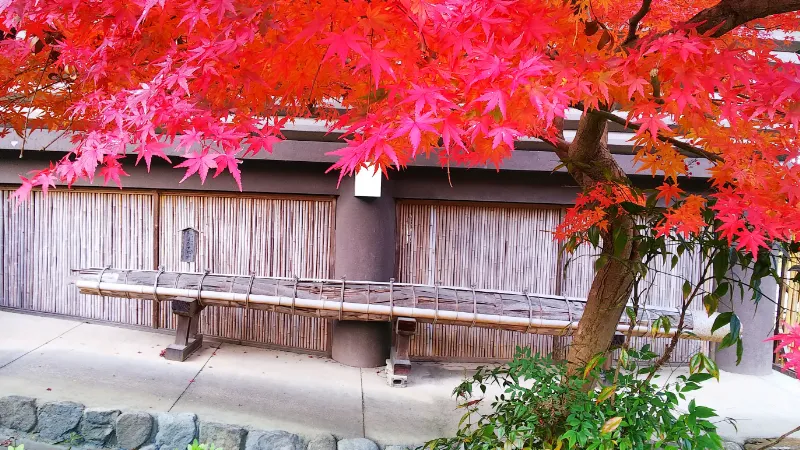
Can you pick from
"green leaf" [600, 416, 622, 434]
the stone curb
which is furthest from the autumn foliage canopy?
the stone curb

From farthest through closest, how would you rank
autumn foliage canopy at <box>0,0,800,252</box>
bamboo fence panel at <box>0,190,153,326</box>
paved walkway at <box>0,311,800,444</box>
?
bamboo fence panel at <box>0,190,153,326</box>
paved walkway at <box>0,311,800,444</box>
autumn foliage canopy at <box>0,0,800,252</box>

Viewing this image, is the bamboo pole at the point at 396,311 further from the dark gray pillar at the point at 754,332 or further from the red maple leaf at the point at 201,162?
the red maple leaf at the point at 201,162

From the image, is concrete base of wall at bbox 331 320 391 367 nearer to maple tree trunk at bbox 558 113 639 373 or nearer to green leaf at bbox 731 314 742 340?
maple tree trunk at bbox 558 113 639 373

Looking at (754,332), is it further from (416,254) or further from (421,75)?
(421,75)

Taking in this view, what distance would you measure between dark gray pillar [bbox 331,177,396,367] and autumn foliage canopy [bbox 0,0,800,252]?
10.2 ft

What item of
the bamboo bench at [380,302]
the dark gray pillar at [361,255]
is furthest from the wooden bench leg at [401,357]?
the dark gray pillar at [361,255]

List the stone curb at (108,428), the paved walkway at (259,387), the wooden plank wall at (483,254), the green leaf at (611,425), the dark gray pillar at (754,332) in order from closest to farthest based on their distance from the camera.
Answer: the green leaf at (611,425), the stone curb at (108,428), the paved walkway at (259,387), the dark gray pillar at (754,332), the wooden plank wall at (483,254)

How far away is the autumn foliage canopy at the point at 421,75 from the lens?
156cm

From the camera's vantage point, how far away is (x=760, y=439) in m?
4.02

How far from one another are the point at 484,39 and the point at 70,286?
696cm

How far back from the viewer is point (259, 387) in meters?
4.69

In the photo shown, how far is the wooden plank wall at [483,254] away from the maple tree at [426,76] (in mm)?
3140

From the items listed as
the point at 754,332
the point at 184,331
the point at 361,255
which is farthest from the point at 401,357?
the point at 754,332

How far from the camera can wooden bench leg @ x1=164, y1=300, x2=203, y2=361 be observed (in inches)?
204
